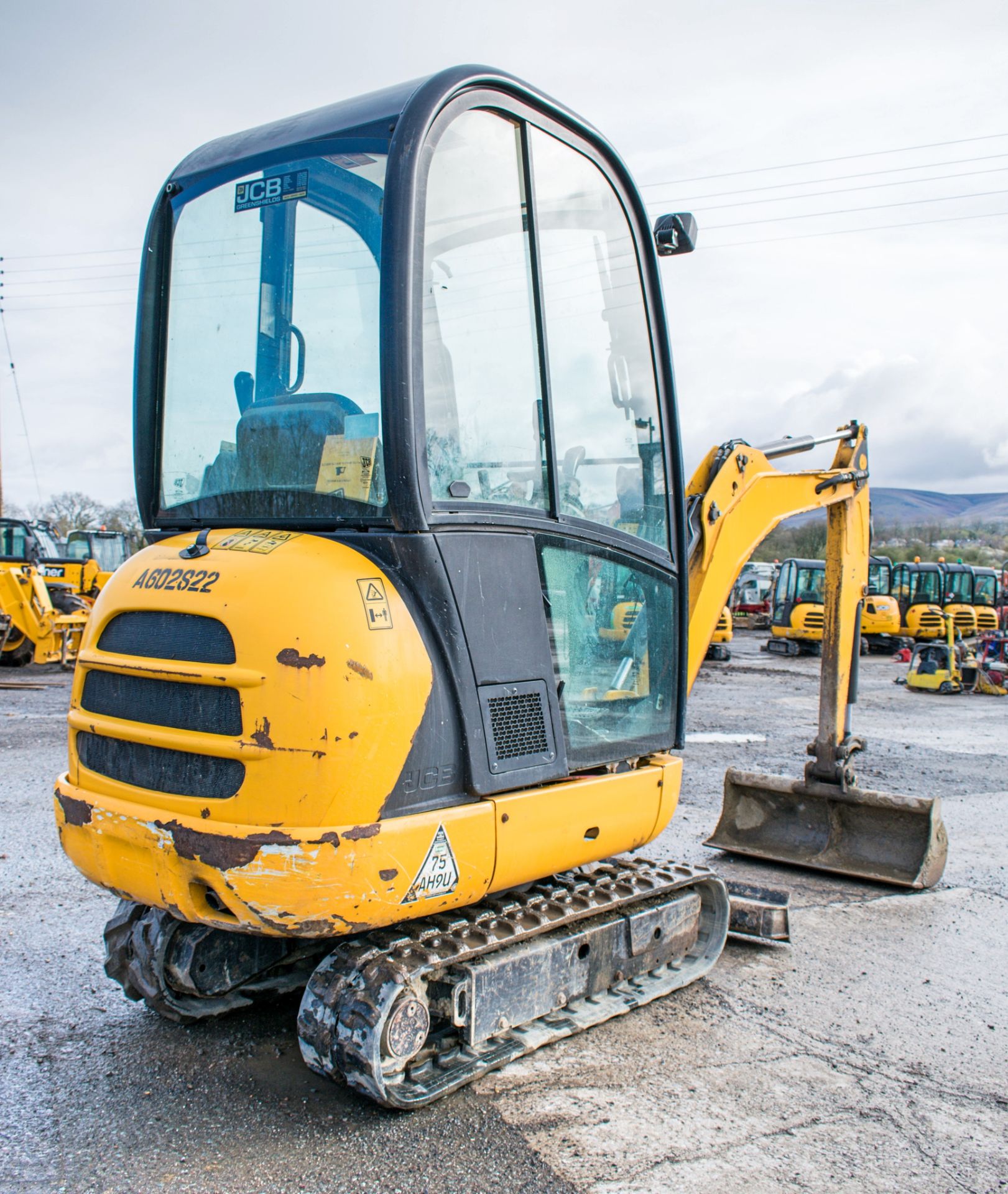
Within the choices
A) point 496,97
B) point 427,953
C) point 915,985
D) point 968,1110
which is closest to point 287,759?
point 427,953

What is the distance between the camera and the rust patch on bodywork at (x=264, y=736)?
2.74 metres

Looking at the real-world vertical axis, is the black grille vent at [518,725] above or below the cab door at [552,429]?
below

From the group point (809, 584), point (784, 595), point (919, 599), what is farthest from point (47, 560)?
point (919, 599)

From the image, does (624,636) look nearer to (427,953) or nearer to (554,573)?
(554,573)

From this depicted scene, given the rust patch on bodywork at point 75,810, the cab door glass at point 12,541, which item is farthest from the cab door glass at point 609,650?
the cab door glass at point 12,541

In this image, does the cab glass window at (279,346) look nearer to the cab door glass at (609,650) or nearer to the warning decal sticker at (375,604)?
the warning decal sticker at (375,604)

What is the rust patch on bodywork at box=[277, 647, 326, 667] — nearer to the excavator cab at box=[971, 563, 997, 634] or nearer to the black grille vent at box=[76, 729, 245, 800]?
the black grille vent at box=[76, 729, 245, 800]

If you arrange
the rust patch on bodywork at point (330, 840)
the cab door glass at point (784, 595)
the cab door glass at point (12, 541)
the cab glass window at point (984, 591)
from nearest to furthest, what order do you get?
the rust patch on bodywork at point (330, 840) < the cab door glass at point (12, 541) < the cab door glass at point (784, 595) < the cab glass window at point (984, 591)

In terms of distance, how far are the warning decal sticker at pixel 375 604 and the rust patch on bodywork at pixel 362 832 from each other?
529mm

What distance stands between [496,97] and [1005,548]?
270 feet

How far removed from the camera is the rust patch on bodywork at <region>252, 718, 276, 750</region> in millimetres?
2738

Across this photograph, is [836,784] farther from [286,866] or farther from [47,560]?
[47,560]

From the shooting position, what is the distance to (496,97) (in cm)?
325

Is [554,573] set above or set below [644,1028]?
above
